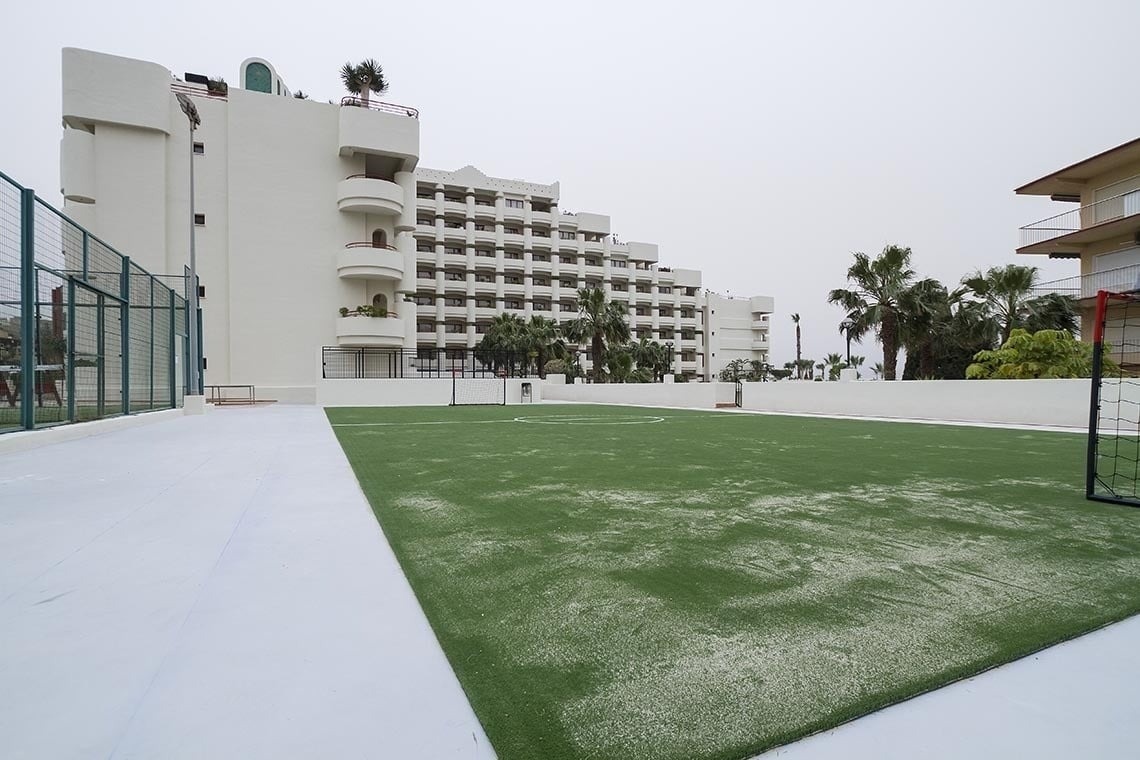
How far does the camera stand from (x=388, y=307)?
128 ft

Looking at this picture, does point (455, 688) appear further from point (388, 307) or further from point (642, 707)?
point (388, 307)

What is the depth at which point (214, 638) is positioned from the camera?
2459mm

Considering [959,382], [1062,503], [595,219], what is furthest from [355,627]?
[595,219]

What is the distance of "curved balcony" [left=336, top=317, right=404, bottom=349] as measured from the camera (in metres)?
35.7

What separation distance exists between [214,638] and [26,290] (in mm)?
8920

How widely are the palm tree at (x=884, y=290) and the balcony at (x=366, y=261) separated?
2625 centimetres

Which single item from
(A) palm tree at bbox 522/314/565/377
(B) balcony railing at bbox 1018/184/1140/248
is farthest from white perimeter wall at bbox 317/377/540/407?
(B) balcony railing at bbox 1018/184/1140/248

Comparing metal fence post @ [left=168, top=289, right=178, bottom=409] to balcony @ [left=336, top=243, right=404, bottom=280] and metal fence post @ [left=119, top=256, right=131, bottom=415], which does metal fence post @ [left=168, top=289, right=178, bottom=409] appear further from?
balcony @ [left=336, top=243, right=404, bottom=280]

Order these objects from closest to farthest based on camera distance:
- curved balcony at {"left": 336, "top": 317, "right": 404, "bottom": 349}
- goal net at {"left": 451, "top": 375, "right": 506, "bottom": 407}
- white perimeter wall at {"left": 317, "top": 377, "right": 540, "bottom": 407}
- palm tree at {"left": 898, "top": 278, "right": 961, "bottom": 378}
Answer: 1. palm tree at {"left": 898, "top": 278, "right": 961, "bottom": 378}
2. white perimeter wall at {"left": 317, "top": 377, "right": 540, "bottom": 407}
3. goal net at {"left": 451, "top": 375, "right": 506, "bottom": 407}
4. curved balcony at {"left": 336, "top": 317, "right": 404, "bottom": 349}

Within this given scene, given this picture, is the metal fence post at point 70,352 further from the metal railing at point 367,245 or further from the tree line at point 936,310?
the metal railing at point 367,245

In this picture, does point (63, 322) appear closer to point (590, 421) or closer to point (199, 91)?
point (590, 421)

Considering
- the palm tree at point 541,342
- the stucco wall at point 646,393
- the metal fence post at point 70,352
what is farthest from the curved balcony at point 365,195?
the metal fence post at point 70,352

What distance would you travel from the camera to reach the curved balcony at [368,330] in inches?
1405

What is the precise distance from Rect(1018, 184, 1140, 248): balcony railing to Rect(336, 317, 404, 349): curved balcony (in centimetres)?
3378
